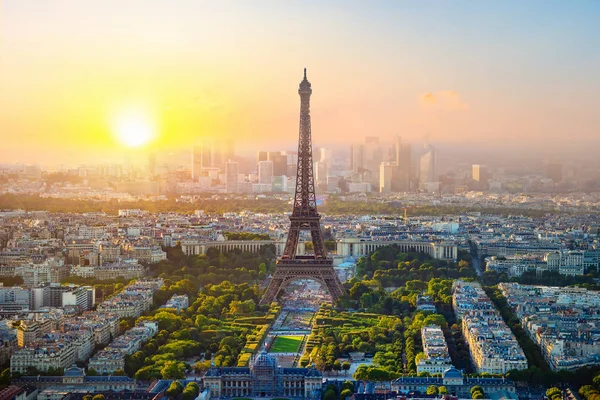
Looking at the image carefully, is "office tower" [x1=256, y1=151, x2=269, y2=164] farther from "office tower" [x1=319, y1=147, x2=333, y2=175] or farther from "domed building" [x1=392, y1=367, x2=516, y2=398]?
"domed building" [x1=392, y1=367, x2=516, y2=398]

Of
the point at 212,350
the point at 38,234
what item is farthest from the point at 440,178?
the point at 212,350

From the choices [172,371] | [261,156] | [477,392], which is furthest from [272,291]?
[261,156]

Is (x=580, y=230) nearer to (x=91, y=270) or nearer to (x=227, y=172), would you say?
(x=91, y=270)

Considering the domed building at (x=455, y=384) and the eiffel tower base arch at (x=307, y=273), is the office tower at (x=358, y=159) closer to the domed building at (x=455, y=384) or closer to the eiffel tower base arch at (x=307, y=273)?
the eiffel tower base arch at (x=307, y=273)

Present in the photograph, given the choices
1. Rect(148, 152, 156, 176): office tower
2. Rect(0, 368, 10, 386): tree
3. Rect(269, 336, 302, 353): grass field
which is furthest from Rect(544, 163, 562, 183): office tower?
Rect(0, 368, 10, 386): tree

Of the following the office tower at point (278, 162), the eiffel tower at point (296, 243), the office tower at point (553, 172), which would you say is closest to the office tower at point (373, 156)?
the office tower at point (278, 162)

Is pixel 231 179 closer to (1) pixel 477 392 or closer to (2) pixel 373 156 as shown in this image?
(2) pixel 373 156
